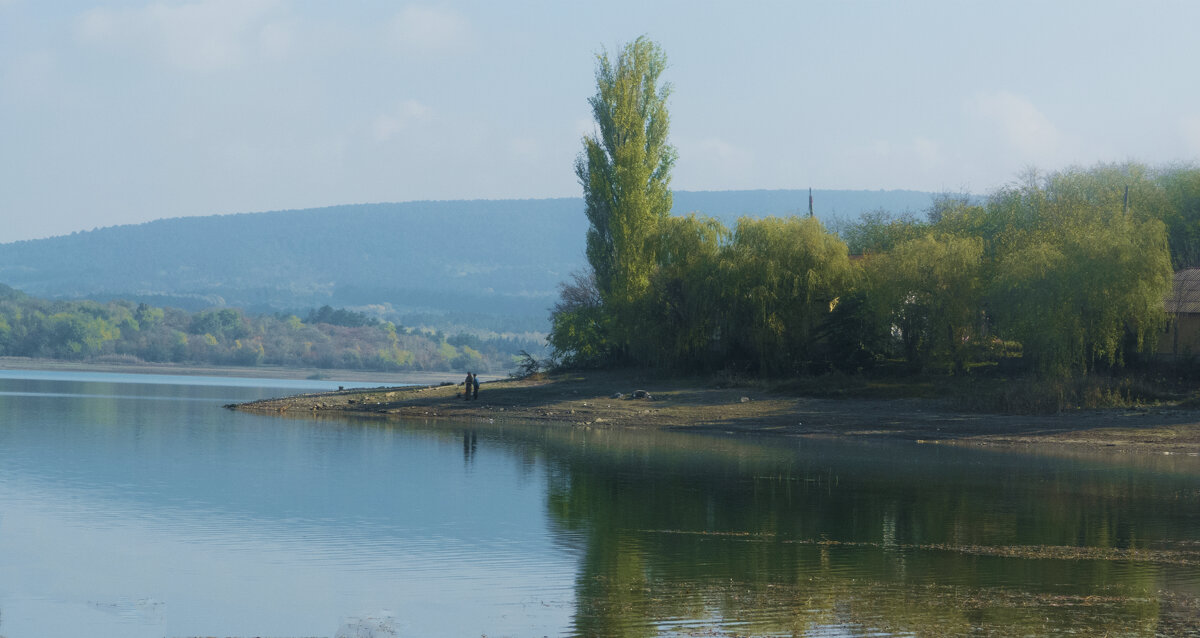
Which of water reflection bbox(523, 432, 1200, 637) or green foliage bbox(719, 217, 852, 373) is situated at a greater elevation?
green foliage bbox(719, 217, 852, 373)

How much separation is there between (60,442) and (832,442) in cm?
2227

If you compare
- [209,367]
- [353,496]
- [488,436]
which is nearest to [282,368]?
[209,367]

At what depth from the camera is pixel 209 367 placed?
141250 millimetres

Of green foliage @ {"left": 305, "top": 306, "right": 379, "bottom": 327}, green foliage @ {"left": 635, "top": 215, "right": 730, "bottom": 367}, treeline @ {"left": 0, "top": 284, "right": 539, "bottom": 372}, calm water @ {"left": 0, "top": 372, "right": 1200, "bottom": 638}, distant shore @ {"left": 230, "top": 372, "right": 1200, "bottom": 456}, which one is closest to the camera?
calm water @ {"left": 0, "top": 372, "right": 1200, "bottom": 638}

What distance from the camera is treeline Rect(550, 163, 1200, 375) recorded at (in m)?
45.1

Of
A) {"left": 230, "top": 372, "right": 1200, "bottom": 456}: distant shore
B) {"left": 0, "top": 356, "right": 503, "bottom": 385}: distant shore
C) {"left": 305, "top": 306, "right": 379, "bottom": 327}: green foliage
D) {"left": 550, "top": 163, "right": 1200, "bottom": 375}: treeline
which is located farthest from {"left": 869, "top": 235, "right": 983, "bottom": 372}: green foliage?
{"left": 305, "top": 306, "right": 379, "bottom": 327}: green foliage

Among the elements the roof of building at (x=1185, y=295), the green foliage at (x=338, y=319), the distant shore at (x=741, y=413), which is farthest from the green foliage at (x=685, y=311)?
the green foliage at (x=338, y=319)

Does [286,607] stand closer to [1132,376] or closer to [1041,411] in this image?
[1041,411]

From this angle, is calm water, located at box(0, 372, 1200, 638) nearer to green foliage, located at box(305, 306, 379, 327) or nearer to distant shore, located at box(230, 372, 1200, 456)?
distant shore, located at box(230, 372, 1200, 456)

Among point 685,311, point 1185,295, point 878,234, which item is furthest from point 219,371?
point 1185,295

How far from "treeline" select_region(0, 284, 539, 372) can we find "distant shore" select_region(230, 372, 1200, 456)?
93.4 meters

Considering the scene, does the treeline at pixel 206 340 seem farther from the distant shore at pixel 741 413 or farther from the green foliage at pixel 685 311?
the green foliage at pixel 685 311

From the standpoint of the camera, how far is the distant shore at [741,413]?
132 ft

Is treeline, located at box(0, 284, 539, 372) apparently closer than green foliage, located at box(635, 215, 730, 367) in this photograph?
No
